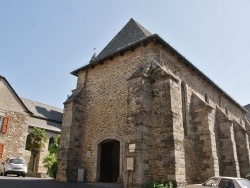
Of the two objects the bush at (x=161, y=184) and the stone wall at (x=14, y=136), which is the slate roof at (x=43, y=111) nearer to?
the stone wall at (x=14, y=136)

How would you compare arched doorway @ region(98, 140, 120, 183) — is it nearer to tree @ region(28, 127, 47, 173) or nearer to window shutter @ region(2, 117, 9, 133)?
window shutter @ region(2, 117, 9, 133)

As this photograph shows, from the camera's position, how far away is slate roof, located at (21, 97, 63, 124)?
28763mm

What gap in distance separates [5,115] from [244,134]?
65.2 feet

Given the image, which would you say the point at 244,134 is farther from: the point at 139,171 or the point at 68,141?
the point at 68,141

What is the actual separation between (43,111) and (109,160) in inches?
724

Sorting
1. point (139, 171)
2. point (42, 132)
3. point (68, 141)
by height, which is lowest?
point (139, 171)

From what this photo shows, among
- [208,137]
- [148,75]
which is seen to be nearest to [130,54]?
[148,75]

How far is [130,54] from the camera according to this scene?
14133 millimetres

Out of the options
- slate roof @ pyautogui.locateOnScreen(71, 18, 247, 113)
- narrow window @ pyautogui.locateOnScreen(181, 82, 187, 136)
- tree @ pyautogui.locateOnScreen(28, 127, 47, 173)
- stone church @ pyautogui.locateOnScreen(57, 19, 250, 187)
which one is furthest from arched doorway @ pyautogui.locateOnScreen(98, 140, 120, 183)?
tree @ pyautogui.locateOnScreen(28, 127, 47, 173)

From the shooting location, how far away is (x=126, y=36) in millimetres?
16547

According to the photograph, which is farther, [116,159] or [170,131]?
[116,159]

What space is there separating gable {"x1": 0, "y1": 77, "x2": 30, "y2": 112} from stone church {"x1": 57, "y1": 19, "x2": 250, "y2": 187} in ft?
29.6

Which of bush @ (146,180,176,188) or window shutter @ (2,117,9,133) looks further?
window shutter @ (2,117,9,133)

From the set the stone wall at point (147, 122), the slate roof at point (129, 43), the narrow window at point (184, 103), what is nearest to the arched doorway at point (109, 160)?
the stone wall at point (147, 122)
